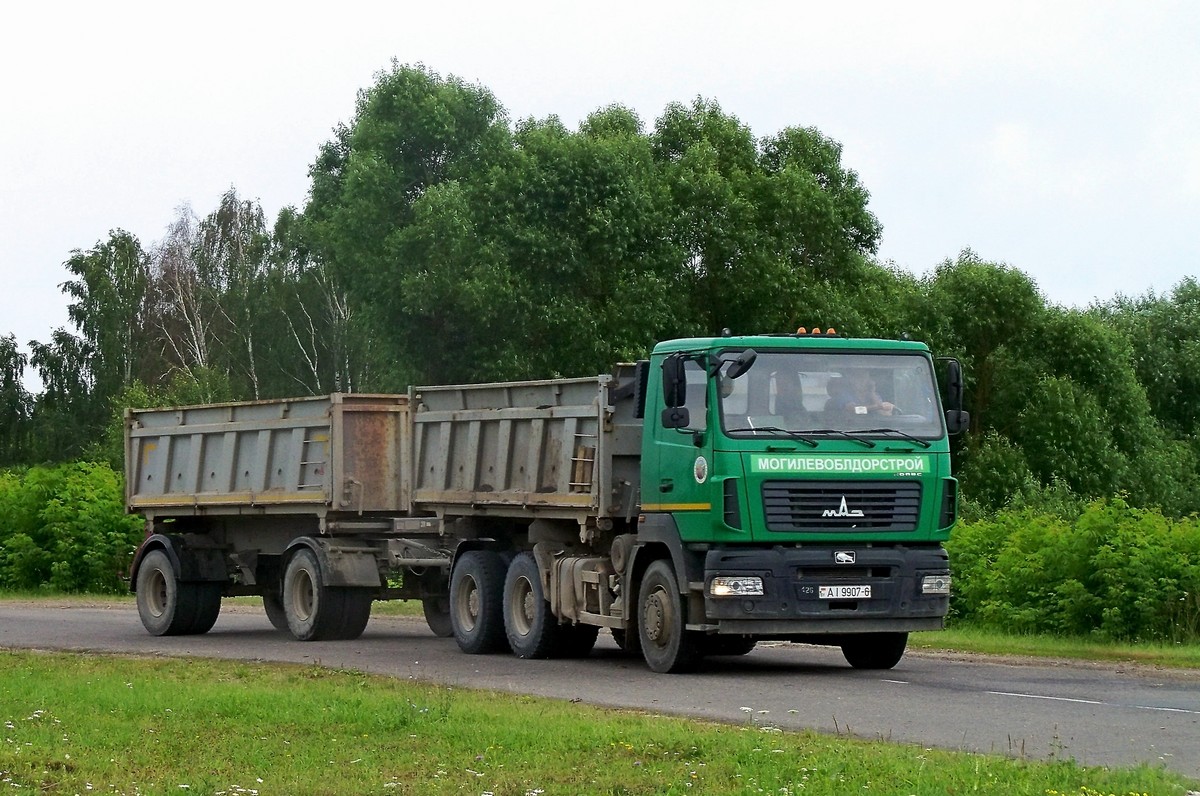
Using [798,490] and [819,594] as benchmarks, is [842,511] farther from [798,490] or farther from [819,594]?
[819,594]

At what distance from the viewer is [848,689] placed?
15133 millimetres

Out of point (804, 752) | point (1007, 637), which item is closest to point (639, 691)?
point (804, 752)

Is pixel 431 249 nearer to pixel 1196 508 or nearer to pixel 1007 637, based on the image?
pixel 1196 508

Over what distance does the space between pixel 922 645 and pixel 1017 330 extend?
28510 millimetres

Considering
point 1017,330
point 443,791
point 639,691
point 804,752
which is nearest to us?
point 443,791

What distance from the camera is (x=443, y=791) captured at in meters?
9.13

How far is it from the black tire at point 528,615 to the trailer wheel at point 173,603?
219 inches

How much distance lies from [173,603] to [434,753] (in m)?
13.4

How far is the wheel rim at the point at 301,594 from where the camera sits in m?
21.6

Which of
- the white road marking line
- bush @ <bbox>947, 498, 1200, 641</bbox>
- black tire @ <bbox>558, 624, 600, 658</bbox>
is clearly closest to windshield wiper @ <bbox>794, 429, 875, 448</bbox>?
the white road marking line

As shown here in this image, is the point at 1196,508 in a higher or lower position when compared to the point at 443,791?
higher

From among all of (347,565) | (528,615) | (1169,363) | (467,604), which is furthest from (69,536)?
(1169,363)

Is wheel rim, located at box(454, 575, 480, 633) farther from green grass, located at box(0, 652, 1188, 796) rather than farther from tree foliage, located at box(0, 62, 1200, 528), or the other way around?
tree foliage, located at box(0, 62, 1200, 528)

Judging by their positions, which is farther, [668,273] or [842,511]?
[668,273]
